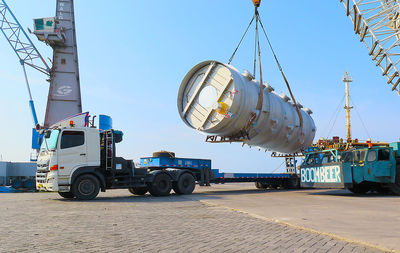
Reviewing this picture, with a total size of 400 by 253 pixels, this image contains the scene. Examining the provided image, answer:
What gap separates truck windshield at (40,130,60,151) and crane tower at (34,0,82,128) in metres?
19.4

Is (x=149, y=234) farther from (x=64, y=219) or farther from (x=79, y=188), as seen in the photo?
(x=79, y=188)

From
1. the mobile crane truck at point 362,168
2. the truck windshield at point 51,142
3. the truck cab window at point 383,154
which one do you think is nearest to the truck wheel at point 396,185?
the mobile crane truck at point 362,168

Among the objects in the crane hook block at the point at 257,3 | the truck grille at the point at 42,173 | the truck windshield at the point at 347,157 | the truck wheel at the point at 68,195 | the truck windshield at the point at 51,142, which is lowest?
the truck wheel at the point at 68,195

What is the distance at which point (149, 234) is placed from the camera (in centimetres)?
587

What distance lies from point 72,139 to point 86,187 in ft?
5.90

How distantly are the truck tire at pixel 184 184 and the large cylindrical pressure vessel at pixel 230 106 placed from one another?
241 cm

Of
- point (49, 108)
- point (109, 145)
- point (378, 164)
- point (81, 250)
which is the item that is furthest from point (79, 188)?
point (49, 108)

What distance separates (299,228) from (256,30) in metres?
11.0

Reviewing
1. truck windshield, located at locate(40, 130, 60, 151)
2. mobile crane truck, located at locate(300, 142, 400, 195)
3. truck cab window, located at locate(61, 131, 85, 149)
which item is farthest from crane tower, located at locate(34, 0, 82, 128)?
mobile crane truck, located at locate(300, 142, 400, 195)

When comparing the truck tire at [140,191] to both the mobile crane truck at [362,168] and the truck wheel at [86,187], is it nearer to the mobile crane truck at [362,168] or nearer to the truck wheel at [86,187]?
the truck wheel at [86,187]

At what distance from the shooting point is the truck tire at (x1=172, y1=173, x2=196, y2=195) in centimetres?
1555

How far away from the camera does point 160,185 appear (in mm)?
15102

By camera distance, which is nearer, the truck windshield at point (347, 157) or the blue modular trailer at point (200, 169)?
the truck windshield at point (347, 157)

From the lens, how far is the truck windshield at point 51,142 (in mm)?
12555
